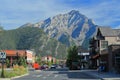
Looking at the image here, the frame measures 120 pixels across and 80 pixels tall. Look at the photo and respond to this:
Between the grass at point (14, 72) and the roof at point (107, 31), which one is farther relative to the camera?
the roof at point (107, 31)

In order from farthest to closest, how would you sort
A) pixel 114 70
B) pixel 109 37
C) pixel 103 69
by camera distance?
pixel 109 37
pixel 103 69
pixel 114 70

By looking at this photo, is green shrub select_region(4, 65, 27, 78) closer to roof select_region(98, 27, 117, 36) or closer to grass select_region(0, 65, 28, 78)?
grass select_region(0, 65, 28, 78)

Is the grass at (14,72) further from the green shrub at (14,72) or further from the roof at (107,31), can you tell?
the roof at (107,31)

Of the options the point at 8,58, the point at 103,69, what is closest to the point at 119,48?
the point at 103,69

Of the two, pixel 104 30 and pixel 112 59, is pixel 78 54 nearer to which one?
pixel 104 30

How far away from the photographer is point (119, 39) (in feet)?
300

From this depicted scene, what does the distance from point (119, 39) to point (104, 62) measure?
17.0m

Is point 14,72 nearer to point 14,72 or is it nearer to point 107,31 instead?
point 14,72

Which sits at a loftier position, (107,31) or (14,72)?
(107,31)

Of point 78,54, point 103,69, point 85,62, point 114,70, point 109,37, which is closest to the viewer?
point 114,70

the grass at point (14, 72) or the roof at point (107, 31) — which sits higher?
the roof at point (107, 31)

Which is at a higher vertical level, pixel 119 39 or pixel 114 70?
pixel 119 39

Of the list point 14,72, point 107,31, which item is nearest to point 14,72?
point 14,72

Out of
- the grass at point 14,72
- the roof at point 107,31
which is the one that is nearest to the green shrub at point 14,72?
the grass at point 14,72
